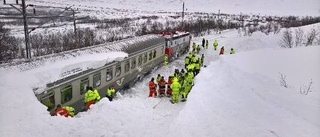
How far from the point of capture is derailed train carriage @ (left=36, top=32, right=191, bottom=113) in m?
10.4

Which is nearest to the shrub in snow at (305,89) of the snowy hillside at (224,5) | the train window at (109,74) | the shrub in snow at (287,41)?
the train window at (109,74)

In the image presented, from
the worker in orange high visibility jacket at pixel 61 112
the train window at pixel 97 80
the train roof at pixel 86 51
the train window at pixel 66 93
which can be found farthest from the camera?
the train window at pixel 97 80

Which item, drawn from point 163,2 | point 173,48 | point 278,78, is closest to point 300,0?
point 163,2

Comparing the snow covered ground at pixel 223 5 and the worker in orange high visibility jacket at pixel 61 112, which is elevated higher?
the snow covered ground at pixel 223 5

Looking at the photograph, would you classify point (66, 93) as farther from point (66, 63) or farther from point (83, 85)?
point (66, 63)

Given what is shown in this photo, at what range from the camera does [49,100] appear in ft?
32.5

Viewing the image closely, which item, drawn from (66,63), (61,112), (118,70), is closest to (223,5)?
(118,70)

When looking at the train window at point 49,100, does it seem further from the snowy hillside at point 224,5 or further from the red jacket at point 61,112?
the snowy hillside at point 224,5

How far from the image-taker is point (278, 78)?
38.1ft

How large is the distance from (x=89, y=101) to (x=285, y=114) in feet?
23.9

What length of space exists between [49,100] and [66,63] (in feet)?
6.92

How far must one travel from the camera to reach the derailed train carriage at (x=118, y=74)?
1036cm

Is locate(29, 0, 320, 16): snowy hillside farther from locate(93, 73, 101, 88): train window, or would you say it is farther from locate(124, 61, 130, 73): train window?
locate(93, 73, 101, 88): train window

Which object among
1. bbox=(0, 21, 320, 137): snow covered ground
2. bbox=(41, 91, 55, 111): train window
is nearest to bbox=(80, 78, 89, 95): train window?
bbox=(0, 21, 320, 137): snow covered ground
